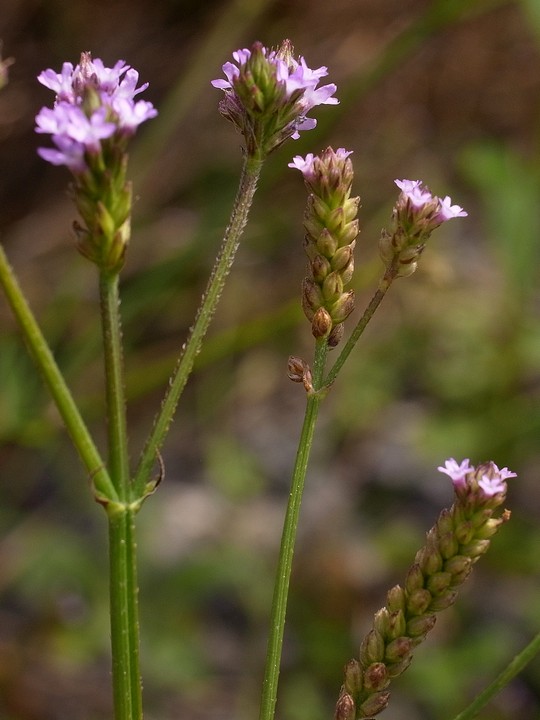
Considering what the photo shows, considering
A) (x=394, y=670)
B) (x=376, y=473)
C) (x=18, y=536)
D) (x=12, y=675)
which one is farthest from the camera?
(x=376, y=473)

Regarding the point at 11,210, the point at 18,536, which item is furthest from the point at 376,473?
the point at 11,210

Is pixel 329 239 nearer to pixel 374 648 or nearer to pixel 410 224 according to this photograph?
pixel 410 224

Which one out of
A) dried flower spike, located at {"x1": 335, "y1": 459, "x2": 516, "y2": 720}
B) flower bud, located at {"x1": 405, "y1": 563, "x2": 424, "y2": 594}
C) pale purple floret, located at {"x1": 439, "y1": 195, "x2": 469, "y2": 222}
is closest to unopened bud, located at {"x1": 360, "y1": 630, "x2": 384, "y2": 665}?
dried flower spike, located at {"x1": 335, "y1": 459, "x2": 516, "y2": 720}

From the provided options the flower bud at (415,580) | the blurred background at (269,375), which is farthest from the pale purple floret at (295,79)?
the blurred background at (269,375)

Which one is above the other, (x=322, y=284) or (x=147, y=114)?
(x=147, y=114)

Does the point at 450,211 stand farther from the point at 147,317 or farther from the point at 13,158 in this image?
the point at 13,158

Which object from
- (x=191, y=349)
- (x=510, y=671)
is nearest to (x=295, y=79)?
(x=191, y=349)
